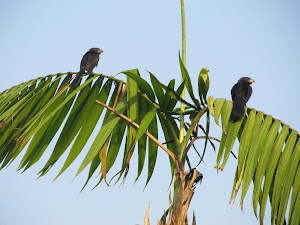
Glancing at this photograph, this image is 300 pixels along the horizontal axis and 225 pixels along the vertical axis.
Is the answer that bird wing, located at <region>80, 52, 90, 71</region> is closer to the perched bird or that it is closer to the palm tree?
the palm tree

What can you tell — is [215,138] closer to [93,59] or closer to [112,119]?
[112,119]

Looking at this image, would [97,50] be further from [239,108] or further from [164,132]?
[239,108]

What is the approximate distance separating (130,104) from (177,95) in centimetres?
36

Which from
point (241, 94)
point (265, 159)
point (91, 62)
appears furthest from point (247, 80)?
point (91, 62)

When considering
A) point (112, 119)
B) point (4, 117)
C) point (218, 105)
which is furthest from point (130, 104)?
point (4, 117)

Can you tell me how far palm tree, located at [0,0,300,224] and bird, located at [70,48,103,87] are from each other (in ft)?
0.82

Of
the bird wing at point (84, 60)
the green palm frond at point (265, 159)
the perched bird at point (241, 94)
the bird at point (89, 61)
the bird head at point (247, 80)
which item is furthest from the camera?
the bird wing at point (84, 60)

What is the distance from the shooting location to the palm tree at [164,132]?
260 centimetres

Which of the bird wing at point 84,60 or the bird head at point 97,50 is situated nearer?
the bird wing at point 84,60

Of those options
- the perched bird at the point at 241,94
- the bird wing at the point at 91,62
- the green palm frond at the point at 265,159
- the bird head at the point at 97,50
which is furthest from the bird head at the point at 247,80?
the bird head at the point at 97,50

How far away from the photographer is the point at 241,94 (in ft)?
10.2

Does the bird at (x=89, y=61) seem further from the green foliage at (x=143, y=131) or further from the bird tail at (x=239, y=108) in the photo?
the bird tail at (x=239, y=108)

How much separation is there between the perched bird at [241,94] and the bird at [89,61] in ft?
4.23

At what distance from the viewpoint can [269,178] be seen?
8.77ft
